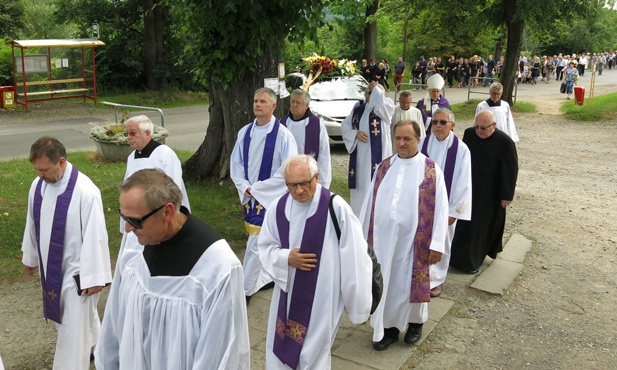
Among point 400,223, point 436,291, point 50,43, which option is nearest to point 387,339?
point 436,291

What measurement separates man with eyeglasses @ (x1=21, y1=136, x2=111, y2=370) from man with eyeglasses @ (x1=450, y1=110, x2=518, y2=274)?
447cm

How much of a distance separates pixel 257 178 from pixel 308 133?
1.29 m

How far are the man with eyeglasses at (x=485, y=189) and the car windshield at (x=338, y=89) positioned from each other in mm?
9212

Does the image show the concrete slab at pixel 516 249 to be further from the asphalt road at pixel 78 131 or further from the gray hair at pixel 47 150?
the asphalt road at pixel 78 131

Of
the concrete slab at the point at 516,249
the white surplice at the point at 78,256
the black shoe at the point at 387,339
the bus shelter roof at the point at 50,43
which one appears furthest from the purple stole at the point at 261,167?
the bus shelter roof at the point at 50,43

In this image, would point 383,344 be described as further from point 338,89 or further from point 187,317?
point 338,89

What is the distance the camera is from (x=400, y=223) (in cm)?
568

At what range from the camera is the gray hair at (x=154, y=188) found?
3002mm

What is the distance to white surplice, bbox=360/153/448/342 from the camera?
224 inches

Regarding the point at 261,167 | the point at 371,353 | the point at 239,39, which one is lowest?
the point at 371,353

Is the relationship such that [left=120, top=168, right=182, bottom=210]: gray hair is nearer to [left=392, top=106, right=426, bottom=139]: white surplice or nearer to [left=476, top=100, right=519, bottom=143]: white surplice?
[left=392, top=106, right=426, bottom=139]: white surplice

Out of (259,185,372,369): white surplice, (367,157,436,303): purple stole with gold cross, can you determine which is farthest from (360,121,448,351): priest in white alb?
(259,185,372,369): white surplice

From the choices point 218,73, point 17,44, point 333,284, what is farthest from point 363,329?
point 17,44

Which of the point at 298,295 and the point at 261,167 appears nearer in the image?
the point at 298,295
